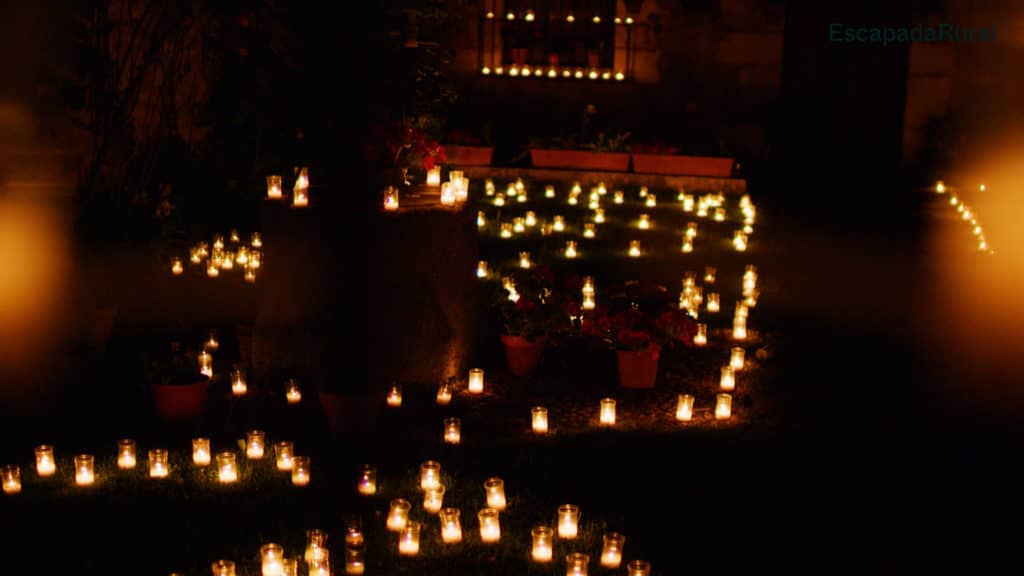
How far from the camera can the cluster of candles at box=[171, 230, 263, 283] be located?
→ 9.55 metres

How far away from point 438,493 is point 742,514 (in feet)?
4.58

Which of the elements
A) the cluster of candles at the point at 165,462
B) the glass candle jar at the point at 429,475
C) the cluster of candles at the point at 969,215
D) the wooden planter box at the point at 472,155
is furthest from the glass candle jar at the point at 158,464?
the wooden planter box at the point at 472,155

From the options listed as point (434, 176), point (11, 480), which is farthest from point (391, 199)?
point (11, 480)

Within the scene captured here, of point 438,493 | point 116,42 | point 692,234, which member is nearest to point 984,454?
point 438,493

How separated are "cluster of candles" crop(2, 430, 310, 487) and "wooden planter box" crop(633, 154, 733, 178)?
30.9ft

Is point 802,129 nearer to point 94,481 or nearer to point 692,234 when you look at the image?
point 692,234

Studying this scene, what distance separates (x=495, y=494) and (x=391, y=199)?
2.24m

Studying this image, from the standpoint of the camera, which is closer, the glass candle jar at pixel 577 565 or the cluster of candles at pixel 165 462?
the glass candle jar at pixel 577 565

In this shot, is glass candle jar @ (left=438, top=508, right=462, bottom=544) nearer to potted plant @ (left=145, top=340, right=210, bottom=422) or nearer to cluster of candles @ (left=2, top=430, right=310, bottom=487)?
cluster of candles @ (left=2, top=430, right=310, bottom=487)

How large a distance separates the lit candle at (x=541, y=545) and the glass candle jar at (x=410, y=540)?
487 mm

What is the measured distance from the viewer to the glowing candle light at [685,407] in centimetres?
665

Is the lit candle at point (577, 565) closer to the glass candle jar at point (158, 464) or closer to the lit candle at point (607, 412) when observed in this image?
the lit candle at point (607, 412)

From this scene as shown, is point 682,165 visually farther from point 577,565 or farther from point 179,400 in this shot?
point 577,565

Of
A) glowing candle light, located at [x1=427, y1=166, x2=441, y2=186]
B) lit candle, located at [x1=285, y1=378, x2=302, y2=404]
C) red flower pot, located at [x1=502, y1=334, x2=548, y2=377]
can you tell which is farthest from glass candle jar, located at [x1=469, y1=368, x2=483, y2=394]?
glowing candle light, located at [x1=427, y1=166, x2=441, y2=186]
